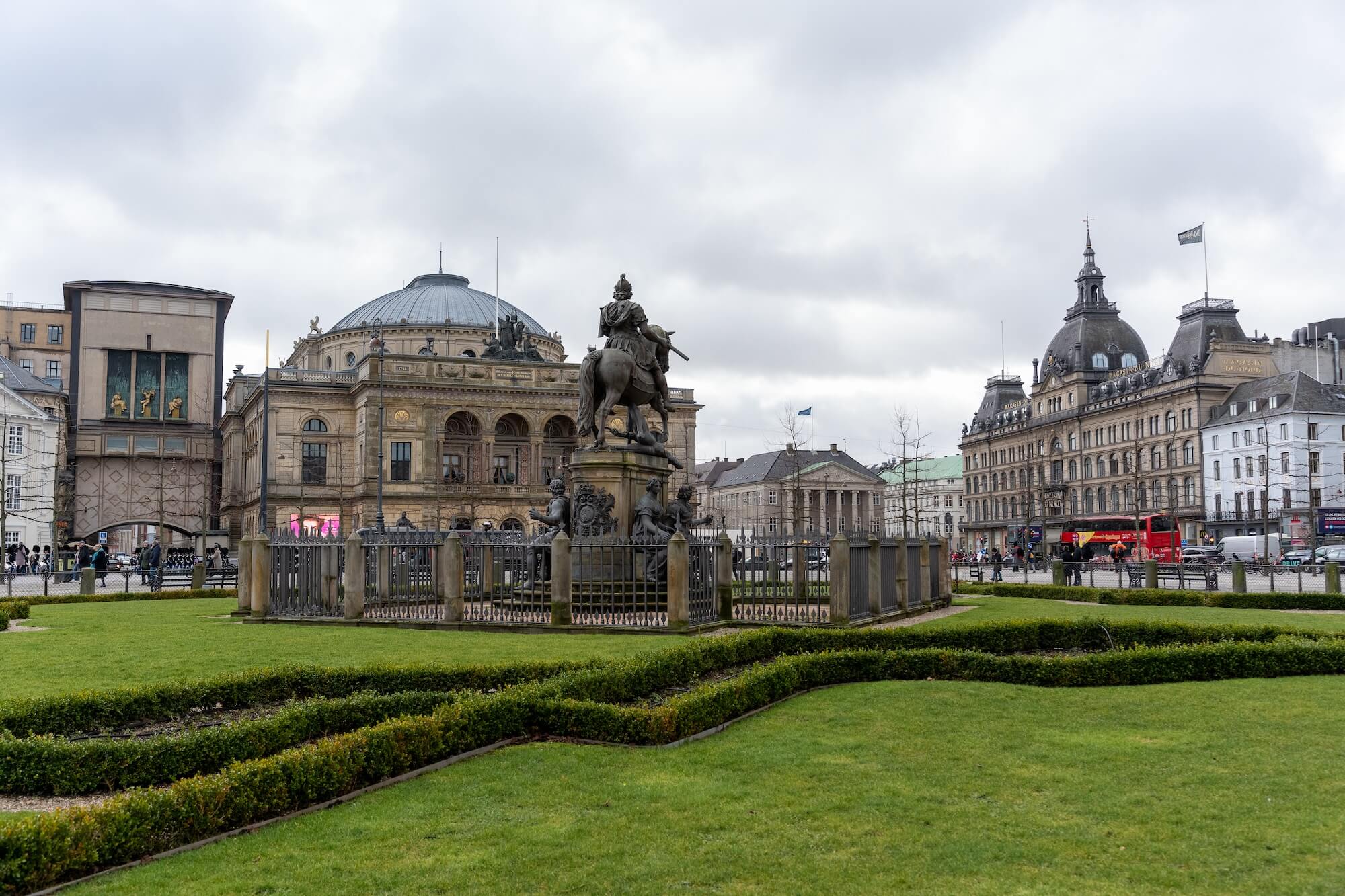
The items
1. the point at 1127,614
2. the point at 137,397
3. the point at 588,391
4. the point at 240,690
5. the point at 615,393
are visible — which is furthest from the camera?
the point at 137,397

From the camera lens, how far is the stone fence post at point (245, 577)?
→ 22.3 metres

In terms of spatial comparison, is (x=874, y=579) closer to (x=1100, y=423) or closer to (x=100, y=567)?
(x=100, y=567)

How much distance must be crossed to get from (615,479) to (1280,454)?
72516mm

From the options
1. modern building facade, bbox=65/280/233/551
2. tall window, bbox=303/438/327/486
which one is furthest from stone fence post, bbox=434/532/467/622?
modern building facade, bbox=65/280/233/551

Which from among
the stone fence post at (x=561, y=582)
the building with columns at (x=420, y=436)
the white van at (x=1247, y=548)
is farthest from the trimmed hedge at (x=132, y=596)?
the white van at (x=1247, y=548)

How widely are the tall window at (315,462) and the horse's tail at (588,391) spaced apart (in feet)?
228

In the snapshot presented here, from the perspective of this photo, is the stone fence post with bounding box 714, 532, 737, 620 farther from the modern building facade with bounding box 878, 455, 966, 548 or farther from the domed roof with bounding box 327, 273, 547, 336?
the modern building facade with bounding box 878, 455, 966, 548

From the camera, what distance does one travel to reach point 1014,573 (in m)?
60.8

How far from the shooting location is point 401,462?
84.0 meters

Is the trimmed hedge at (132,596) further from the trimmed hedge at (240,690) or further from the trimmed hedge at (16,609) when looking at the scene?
the trimmed hedge at (240,690)

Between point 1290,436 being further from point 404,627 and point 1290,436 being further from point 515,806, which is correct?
point 515,806

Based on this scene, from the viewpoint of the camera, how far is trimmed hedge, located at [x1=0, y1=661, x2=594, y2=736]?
972cm

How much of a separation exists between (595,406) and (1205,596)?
58.9 feet

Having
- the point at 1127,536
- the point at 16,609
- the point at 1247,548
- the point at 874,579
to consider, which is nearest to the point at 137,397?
the point at 16,609
